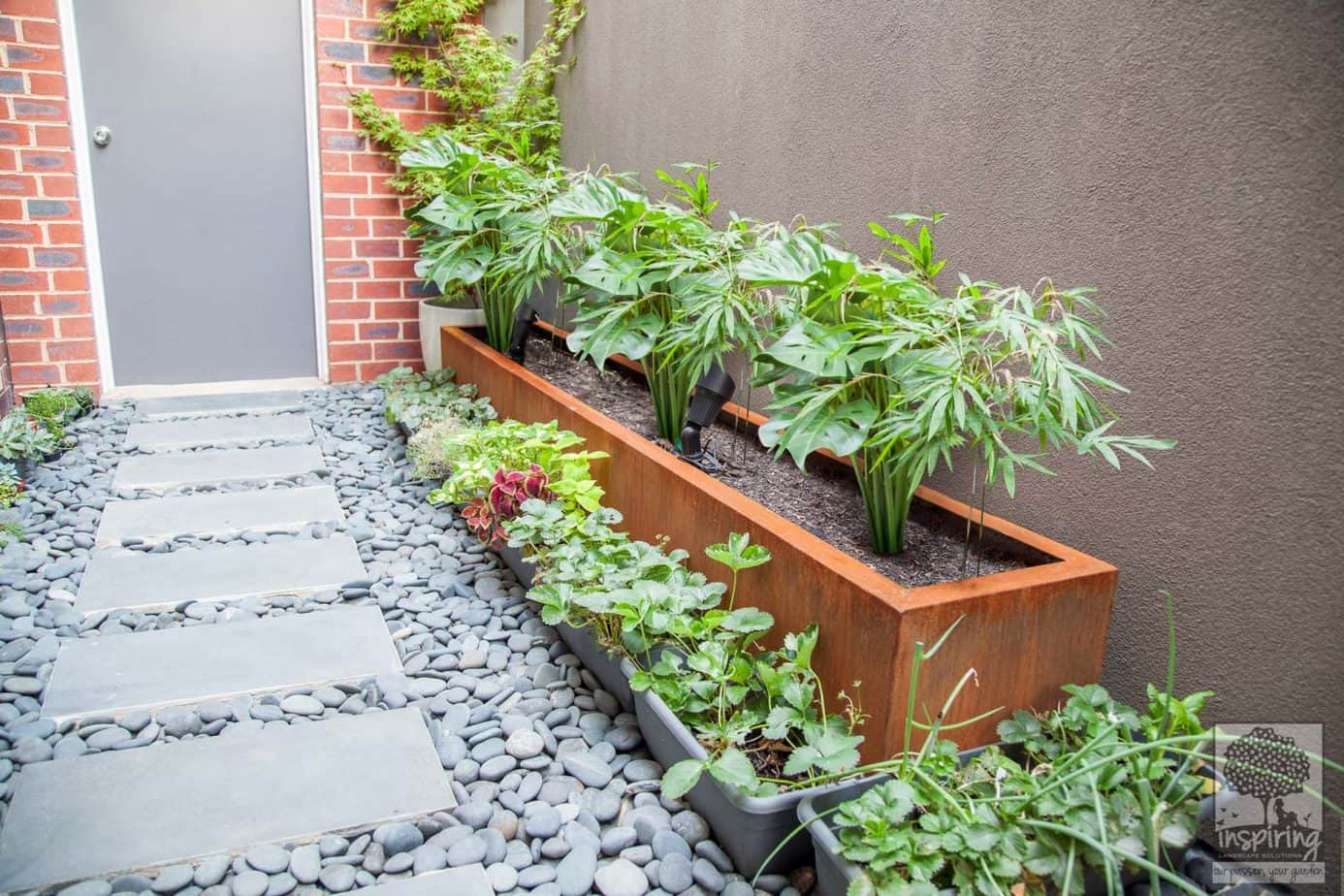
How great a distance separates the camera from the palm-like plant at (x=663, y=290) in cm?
237

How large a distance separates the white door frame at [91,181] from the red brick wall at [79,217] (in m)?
0.04

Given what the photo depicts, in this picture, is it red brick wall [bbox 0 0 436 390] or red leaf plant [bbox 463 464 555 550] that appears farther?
red brick wall [bbox 0 0 436 390]

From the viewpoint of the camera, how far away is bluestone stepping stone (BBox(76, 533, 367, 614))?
2490mm

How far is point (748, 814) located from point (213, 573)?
1.74 m

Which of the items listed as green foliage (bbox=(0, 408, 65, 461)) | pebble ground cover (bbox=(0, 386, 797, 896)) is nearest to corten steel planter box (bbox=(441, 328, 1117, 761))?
pebble ground cover (bbox=(0, 386, 797, 896))

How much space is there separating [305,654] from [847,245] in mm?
1682

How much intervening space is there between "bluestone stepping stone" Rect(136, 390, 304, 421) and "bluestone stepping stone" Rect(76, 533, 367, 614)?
4.67 ft

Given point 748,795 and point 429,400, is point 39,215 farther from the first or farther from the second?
point 748,795

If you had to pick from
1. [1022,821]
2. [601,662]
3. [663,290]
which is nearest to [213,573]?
[601,662]

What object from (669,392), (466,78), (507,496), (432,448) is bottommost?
(432,448)

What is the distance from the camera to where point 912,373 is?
5.94 ft

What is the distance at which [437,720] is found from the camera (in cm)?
204

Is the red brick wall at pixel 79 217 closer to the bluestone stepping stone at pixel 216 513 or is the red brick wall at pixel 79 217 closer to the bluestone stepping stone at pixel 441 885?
the bluestone stepping stone at pixel 216 513

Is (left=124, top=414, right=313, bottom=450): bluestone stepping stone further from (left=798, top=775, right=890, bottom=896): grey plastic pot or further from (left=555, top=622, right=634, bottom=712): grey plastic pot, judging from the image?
(left=798, top=775, right=890, bottom=896): grey plastic pot
